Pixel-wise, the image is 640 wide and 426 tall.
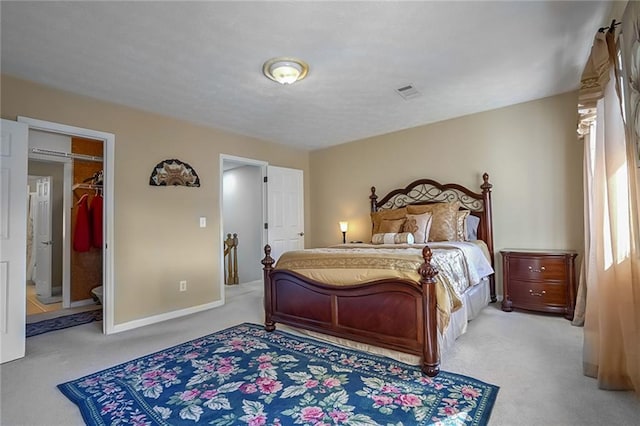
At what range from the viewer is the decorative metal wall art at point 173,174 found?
150 inches

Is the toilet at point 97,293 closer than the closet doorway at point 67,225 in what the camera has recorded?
Yes

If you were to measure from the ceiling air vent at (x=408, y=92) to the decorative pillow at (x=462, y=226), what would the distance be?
157 centimetres

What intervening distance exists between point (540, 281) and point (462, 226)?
0.98 m

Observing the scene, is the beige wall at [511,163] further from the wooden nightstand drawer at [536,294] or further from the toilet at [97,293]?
the toilet at [97,293]

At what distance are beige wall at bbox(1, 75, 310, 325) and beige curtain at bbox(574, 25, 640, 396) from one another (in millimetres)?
3996

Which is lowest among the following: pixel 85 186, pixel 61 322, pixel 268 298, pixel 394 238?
pixel 61 322

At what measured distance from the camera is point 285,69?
271 centimetres

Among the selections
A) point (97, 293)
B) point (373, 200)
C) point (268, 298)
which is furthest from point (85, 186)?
point (373, 200)

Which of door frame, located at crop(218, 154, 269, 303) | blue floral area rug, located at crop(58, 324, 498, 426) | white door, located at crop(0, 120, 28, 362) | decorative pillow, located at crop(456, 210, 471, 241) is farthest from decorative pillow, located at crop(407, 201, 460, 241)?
white door, located at crop(0, 120, 28, 362)

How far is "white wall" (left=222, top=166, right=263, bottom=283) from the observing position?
615 cm

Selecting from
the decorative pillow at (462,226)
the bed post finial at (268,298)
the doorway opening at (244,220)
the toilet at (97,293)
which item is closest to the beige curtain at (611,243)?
the decorative pillow at (462,226)

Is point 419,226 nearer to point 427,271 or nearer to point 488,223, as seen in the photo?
point 488,223

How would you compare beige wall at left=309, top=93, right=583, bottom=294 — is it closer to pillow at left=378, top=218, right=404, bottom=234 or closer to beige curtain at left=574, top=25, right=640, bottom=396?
pillow at left=378, top=218, right=404, bottom=234

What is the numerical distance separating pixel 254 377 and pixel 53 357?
6.09 feet
